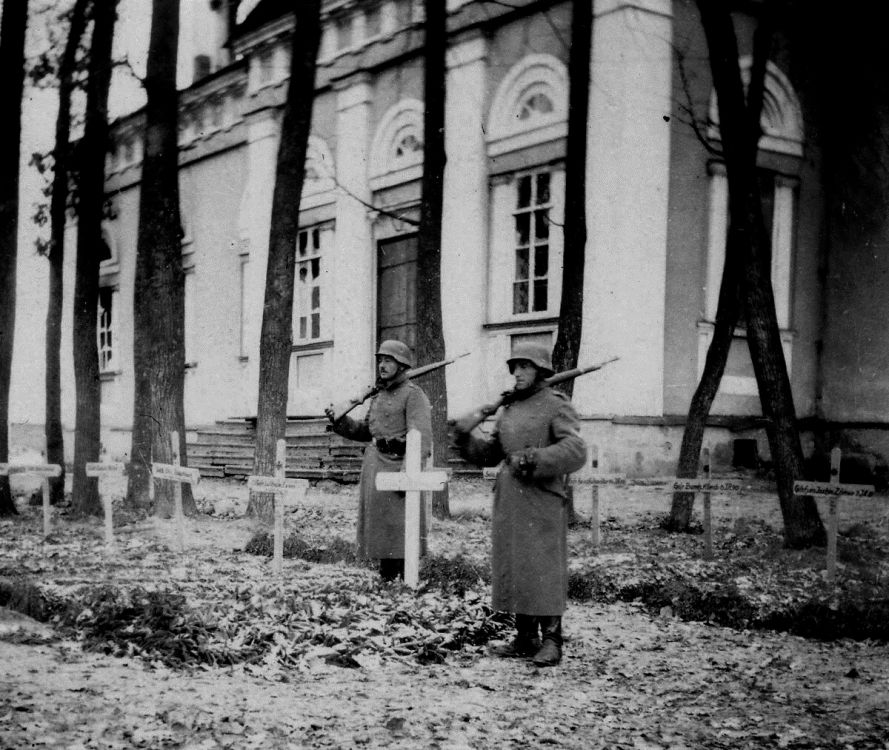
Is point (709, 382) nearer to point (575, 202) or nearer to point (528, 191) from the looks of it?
point (575, 202)

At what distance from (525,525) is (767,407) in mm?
4000

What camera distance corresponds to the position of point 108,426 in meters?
20.2

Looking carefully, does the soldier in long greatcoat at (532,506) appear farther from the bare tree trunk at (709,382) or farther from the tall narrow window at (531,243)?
the tall narrow window at (531,243)

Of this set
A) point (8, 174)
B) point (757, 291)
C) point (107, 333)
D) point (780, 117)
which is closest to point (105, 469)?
point (8, 174)

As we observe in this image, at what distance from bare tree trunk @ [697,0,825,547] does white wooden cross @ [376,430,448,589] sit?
11.3 feet

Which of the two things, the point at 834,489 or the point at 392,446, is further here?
the point at 392,446

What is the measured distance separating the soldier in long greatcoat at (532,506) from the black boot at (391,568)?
192cm

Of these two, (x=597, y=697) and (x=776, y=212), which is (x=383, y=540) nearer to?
(x=597, y=697)

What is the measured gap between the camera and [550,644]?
18.9ft

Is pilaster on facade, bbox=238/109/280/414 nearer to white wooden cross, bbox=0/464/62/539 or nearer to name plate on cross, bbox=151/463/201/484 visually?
white wooden cross, bbox=0/464/62/539

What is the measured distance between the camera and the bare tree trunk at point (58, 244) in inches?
501

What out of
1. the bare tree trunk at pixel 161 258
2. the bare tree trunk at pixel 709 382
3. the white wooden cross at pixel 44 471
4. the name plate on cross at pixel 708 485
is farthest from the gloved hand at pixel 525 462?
the bare tree trunk at pixel 161 258

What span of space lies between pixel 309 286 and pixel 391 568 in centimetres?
1060

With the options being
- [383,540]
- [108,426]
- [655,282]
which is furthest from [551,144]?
[108,426]
